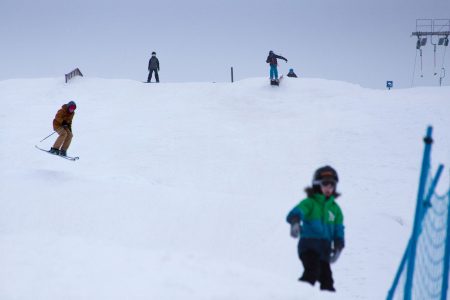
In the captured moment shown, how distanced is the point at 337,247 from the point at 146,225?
452 centimetres

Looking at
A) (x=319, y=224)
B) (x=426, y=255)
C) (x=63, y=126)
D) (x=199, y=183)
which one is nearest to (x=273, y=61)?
(x=199, y=183)

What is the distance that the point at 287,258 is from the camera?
24.4 ft

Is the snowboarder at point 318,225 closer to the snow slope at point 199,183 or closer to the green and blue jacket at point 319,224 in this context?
the green and blue jacket at point 319,224

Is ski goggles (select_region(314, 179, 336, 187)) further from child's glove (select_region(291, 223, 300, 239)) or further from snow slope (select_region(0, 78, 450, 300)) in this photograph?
snow slope (select_region(0, 78, 450, 300))

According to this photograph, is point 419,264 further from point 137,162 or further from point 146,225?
point 137,162

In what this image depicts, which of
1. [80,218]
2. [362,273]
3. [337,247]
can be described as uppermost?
[337,247]

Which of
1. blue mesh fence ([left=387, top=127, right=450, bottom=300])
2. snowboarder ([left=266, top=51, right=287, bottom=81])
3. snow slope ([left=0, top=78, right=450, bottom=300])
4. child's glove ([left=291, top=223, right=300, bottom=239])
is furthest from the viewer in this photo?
snowboarder ([left=266, top=51, right=287, bottom=81])

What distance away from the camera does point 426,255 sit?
675cm

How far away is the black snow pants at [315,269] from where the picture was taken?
4516 millimetres

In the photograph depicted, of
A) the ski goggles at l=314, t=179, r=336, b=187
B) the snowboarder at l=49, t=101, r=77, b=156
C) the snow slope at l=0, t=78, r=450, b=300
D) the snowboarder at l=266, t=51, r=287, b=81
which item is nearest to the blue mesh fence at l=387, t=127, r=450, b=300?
the snow slope at l=0, t=78, r=450, b=300

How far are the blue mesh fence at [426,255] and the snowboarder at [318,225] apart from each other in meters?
0.63

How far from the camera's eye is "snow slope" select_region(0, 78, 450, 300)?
5520mm

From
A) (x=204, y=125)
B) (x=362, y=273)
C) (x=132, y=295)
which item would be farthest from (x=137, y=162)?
(x=132, y=295)

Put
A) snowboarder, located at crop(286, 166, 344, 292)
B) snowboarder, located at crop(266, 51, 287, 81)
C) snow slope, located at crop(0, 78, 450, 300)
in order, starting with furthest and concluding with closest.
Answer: snowboarder, located at crop(266, 51, 287, 81)
snow slope, located at crop(0, 78, 450, 300)
snowboarder, located at crop(286, 166, 344, 292)
